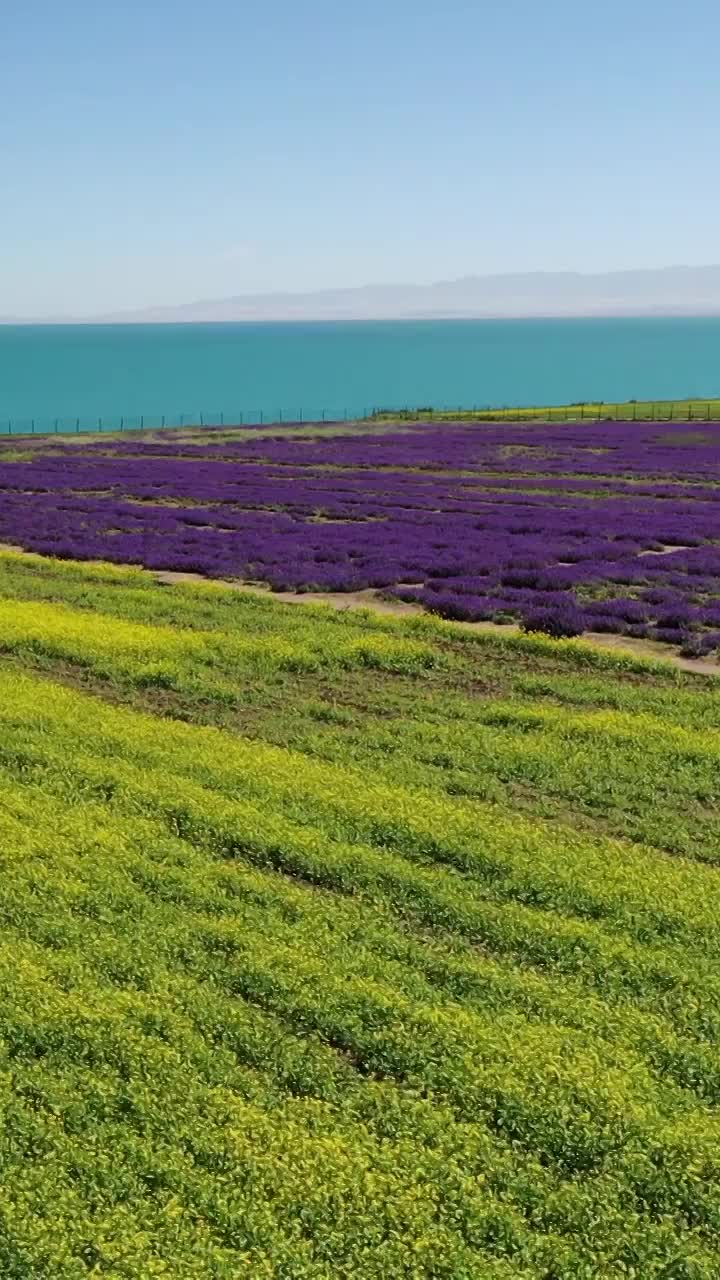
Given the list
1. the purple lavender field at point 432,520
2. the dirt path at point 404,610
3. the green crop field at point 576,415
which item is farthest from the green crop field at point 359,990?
the green crop field at point 576,415

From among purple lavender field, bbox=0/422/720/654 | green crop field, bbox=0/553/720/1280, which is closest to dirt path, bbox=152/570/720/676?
purple lavender field, bbox=0/422/720/654

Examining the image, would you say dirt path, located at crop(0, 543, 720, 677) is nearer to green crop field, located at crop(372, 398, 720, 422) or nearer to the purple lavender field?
the purple lavender field

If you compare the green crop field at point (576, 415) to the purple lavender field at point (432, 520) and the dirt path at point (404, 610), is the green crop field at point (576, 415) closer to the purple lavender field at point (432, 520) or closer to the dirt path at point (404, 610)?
the purple lavender field at point (432, 520)

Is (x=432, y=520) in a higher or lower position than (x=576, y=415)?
lower

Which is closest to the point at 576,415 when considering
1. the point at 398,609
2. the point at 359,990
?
the point at 398,609

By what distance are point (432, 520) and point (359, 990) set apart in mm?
35023

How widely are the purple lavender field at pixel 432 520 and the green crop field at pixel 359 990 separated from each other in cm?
1049

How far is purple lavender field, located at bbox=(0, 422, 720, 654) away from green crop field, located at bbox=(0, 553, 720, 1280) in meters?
10.5

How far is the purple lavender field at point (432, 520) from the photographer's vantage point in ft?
97.5

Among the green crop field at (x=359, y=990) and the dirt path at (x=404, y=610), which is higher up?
the dirt path at (x=404, y=610)

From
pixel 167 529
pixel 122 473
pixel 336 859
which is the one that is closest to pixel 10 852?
pixel 336 859

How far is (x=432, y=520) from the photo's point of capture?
4403 cm

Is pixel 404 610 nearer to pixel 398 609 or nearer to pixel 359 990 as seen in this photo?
pixel 398 609

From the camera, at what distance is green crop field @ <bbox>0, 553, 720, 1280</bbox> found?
753 cm
